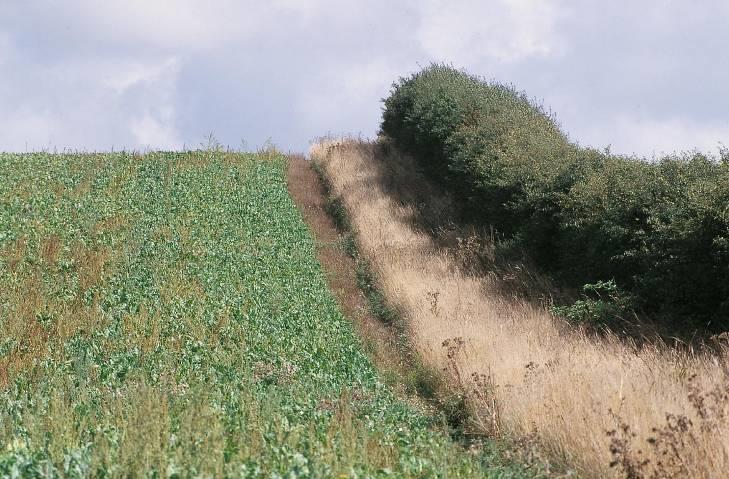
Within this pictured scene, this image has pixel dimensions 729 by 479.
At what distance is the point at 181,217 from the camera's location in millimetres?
23469

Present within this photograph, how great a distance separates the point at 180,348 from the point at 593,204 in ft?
26.3

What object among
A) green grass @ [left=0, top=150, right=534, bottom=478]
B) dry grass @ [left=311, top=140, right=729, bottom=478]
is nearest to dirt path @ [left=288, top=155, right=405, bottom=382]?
green grass @ [left=0, top=150, right=534, bottom=478]

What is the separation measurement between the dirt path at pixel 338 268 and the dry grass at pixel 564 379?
57cm

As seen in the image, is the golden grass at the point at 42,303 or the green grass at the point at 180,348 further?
the golden grass at the point at 42,303

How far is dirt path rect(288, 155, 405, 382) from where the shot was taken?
1412 centimetres

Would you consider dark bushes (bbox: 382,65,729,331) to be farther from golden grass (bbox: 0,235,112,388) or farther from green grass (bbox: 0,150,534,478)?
golden grass (bbox: 0,235,112,388)

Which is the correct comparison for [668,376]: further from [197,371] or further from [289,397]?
[197,371]

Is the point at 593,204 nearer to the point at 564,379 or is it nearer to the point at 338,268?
the point at 564,379

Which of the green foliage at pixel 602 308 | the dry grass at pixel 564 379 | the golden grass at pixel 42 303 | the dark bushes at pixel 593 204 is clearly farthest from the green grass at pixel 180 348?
→ the dark bushes at pixel 593 204

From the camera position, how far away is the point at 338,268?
66.5 ft

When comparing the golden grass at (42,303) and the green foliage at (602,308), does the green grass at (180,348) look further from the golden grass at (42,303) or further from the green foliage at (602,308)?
the green foliage at (602,308)

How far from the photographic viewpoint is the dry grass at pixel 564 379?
22.5 feet

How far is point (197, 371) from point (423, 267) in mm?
8547

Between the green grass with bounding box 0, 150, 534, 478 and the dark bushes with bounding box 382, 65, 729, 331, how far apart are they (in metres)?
4.69
